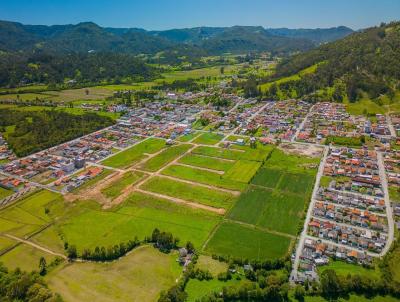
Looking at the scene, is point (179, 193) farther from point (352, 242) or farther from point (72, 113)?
point (72, 113)

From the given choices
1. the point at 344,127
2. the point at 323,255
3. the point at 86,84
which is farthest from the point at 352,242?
the point at 86,84

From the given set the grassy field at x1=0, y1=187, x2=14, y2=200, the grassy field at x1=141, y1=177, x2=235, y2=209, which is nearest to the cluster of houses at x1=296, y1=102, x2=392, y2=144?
the grassy field at x1=141, y1=177, x2=235, y2=209

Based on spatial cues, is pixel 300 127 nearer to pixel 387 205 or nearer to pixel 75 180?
pixel 387 205

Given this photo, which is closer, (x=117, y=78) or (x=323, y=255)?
(x=323, y=255)

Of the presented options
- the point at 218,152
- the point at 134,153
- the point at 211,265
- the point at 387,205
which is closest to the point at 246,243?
the point at 211,265

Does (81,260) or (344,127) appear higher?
(344,127)

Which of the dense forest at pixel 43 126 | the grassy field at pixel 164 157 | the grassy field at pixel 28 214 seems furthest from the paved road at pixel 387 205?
the dense forest at pixel 43 126
